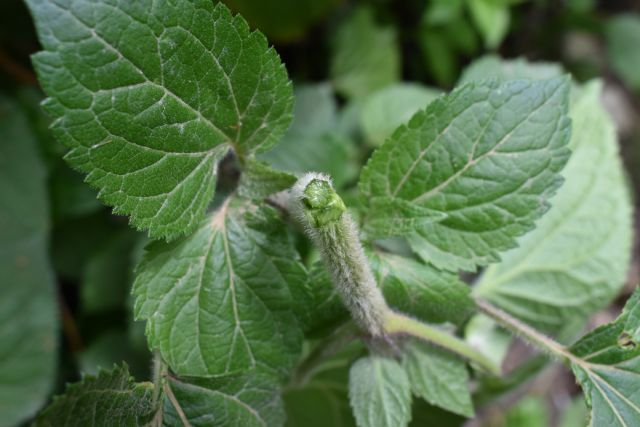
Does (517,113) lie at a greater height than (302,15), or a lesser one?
lesser

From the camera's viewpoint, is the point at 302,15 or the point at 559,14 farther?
the point at 559,14

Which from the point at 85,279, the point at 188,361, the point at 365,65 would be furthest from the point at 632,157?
the point at 188,361

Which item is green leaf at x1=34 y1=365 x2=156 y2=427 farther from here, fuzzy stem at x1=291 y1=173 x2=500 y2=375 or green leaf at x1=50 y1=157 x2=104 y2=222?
green leaf at x1=50 y1=157 x2=104 y2=222

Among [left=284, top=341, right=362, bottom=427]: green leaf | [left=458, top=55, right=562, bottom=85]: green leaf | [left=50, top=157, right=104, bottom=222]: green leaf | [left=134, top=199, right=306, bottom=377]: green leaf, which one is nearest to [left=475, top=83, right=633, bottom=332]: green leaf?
[left=458, top=55, right=562, bottom=85]: green leaf

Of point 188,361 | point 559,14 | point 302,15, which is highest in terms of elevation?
point 559,14

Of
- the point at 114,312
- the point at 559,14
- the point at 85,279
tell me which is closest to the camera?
the point at 85,279

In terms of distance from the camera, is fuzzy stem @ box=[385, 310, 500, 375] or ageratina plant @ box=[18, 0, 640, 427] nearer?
ageratina plant @ box=[18, 0, 640, 427]

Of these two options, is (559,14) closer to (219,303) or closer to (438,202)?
(438,202)
